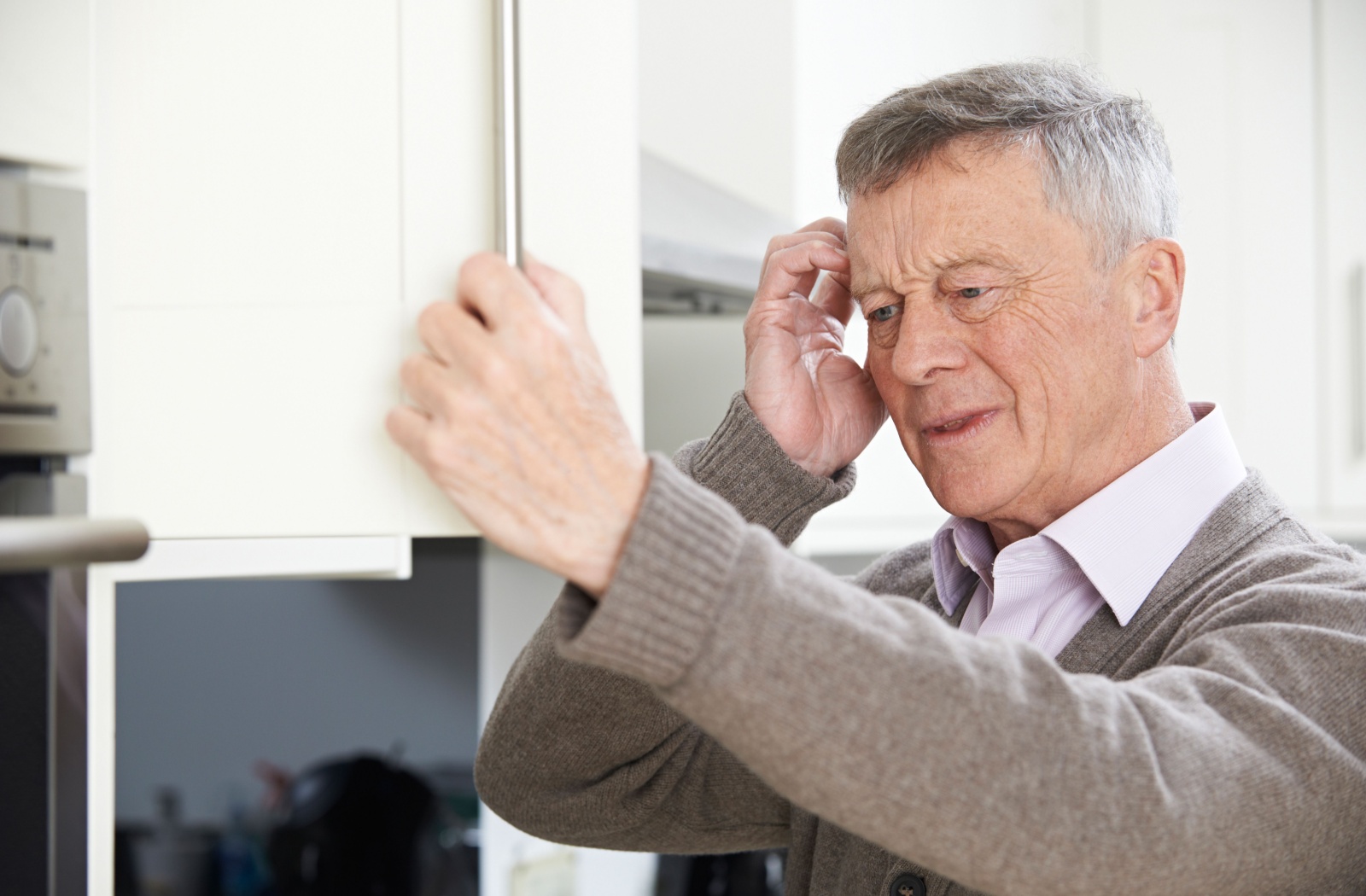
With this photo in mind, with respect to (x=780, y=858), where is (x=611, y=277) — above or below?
above

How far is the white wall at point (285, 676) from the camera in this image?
148cm

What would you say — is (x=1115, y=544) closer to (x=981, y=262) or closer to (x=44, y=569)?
(x=981, y=262)

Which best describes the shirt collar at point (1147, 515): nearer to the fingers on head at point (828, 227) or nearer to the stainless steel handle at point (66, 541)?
the fingers on head at point (828, 227)

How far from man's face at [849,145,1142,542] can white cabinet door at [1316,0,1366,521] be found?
1431 mm

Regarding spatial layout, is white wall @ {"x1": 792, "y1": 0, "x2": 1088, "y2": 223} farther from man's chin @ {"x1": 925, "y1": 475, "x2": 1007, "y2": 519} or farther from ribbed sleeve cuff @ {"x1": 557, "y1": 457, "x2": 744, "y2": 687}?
ribbed sleeve cuff @ {"x1": 557, "y1": 457, "x2": 744, "y2": 687}

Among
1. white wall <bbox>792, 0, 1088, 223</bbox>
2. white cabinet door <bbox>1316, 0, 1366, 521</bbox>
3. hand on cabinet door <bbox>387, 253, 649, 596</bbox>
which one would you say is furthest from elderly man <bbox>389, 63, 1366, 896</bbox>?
white cabinet door <bbox>1316, 0, 1366, 521</bbox>

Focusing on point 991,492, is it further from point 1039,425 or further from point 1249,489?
point 1249,489

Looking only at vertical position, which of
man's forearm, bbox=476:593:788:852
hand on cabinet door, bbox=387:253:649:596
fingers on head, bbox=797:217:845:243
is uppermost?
fingers on head, bbox=797:217:845:243

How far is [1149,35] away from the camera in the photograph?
2.16 meters

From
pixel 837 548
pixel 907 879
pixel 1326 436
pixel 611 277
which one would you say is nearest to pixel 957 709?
pixel 611 277

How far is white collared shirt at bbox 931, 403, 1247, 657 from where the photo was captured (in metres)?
0.88

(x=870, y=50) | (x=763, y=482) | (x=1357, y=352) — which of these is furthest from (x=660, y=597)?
(x=1357, y=352)

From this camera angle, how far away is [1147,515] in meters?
0.91

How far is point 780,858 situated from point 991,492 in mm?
1214
